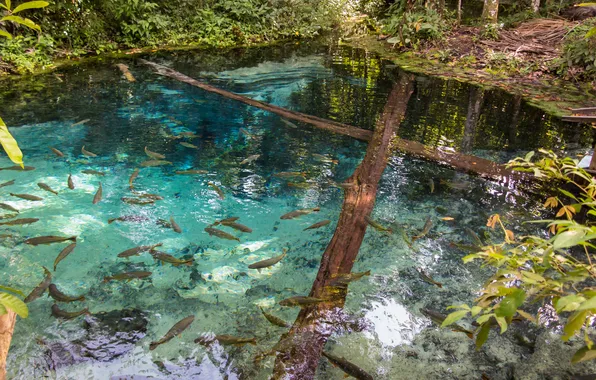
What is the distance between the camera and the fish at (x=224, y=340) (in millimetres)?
2977

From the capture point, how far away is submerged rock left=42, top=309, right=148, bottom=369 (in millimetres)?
2912

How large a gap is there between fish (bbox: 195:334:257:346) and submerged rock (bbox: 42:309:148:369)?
1.54ft

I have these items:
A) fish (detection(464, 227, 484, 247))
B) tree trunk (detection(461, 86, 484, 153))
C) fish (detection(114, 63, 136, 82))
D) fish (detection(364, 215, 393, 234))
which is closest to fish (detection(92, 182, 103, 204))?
fish (detection(364, 215, 393, 234))

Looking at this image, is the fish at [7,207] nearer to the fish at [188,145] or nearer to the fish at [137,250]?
the fish at [137,250]

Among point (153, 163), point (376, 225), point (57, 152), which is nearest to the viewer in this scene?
point (376, 225)

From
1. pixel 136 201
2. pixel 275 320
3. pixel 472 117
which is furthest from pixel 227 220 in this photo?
pixel 472 117

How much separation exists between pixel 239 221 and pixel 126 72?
7228 millimetres

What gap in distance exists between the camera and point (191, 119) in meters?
7.49

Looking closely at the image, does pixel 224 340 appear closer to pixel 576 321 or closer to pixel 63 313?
pixel 63 313

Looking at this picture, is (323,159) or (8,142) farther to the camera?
(323,159)

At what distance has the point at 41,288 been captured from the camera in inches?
134

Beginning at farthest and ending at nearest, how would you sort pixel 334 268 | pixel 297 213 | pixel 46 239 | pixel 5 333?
pixel 297 213, pixel 46 239, pixel 334 268, pixel 5 333

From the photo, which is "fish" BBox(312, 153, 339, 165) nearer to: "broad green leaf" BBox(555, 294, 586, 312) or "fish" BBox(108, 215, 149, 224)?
"fish" BBox(108, 215, 149, 224)

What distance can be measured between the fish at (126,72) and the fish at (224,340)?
7.96 meters
